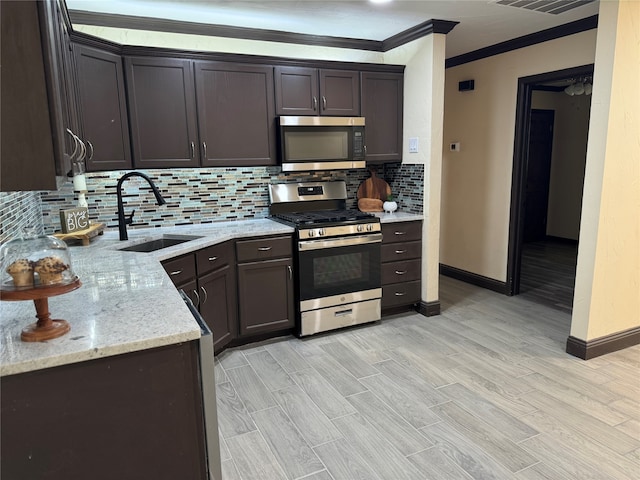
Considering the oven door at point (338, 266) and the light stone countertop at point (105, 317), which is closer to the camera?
the light stone countertop at point (105, 317)

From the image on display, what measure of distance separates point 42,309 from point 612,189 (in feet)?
10.6

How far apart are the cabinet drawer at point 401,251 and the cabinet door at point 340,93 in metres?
1.20

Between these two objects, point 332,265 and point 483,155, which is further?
point 483,155

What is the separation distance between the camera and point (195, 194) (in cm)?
357

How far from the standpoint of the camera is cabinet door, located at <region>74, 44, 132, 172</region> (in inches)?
107

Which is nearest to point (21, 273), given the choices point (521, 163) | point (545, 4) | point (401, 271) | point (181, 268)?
point (181, 268)

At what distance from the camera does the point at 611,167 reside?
285 centimetres

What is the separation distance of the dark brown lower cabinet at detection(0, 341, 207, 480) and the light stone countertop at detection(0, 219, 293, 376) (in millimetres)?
45

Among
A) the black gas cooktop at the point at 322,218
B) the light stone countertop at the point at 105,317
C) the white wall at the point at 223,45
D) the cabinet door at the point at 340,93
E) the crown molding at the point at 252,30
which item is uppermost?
the crown molding at the point at 252,30

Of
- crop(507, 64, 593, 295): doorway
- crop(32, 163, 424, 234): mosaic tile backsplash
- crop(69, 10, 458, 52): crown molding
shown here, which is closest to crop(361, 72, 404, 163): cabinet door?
crop(32, 163, 424, 234): mosaic tile backsplash

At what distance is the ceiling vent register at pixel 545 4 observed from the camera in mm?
3050

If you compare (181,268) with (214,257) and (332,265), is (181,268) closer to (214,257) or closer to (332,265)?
(214,257)

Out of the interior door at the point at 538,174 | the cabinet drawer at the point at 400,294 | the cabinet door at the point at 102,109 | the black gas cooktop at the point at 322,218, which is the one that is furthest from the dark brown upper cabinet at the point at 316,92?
the interior door at the point at 538,174

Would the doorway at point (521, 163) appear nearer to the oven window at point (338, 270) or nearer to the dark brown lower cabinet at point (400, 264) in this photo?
the dark brown lower cabinet at point (400, 264)
